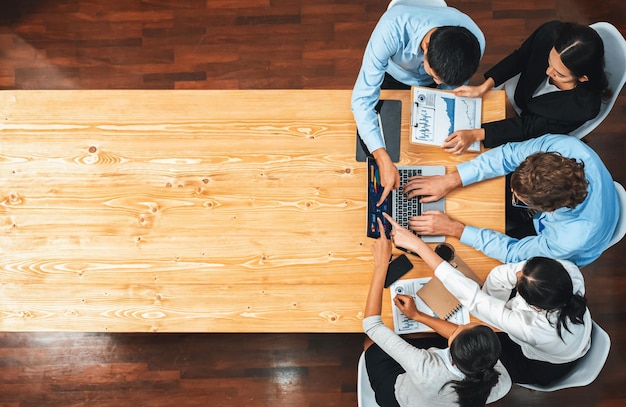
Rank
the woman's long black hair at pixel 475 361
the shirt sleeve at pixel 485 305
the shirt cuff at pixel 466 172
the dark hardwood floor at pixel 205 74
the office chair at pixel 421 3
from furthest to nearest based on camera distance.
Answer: the dark hardwood floor at pixel 205 74
the office chair at pixel 421 3
the shirt cuff at pixel 466 172
the shirt sleeve at pixel 485 305
the woman's long black hair at pixel 475 361

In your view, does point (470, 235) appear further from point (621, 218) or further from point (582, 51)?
point (582, 51)

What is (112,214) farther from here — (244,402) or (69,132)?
(244,402)

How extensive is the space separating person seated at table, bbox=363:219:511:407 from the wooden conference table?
0.08 m

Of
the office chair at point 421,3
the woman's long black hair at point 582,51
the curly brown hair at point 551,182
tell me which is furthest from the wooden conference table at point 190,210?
the office chair at point 421,3

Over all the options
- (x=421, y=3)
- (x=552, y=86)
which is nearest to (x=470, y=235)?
(x=552, y=86)

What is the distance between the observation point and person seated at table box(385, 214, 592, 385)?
1.57 metres

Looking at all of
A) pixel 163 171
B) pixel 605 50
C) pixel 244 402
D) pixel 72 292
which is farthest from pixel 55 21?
pixel 605 50

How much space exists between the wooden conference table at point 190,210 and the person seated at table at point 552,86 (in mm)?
89

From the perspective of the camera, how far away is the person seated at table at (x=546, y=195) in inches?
63.9

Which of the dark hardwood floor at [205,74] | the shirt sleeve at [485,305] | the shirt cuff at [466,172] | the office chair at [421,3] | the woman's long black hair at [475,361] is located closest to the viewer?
the woman's long black hair at [475,361]

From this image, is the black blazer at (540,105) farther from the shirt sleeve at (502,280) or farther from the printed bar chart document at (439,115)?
the shirt sleeve at (502,280)

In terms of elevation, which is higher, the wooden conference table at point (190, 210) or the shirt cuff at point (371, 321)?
the wooden conference table at point (190, 210)

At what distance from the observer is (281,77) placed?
2.72 metres

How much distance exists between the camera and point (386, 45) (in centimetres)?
181
